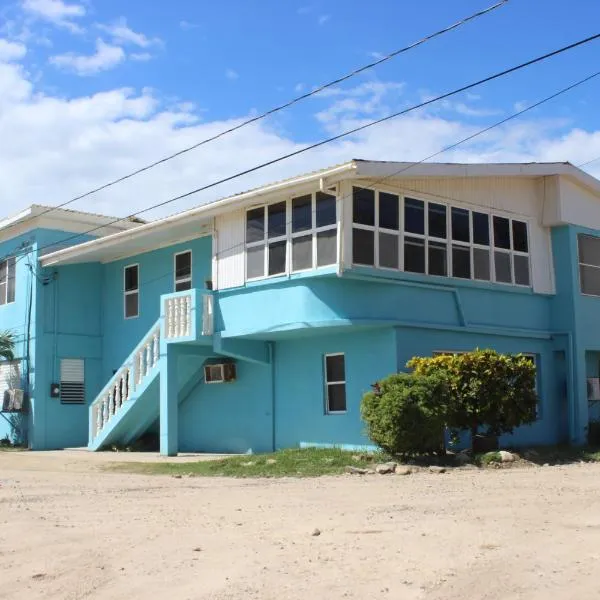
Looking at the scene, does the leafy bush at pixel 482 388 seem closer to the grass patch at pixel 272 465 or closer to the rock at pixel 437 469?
the rock at pixel 437 469

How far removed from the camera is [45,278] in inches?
882

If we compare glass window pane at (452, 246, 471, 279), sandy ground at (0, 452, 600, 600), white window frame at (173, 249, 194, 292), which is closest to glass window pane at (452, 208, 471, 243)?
glass window pane at (452, 246, 471, 279)

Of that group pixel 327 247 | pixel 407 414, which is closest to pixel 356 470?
pixel 407 414

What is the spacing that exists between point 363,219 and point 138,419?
771cm

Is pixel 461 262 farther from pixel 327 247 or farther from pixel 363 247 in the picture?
pixel 327 247

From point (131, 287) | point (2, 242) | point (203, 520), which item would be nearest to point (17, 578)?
point (203, 520)

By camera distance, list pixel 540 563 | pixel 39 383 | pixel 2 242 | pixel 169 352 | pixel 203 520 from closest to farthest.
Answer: pixel 540 563 < pixel 203 520 < pixel 169 352 < pixel 39 383 < pixel 2 242

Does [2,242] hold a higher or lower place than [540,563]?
higher

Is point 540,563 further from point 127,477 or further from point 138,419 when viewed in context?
point 138,419

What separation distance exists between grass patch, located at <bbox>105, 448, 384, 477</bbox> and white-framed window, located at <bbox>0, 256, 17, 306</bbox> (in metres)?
9.20

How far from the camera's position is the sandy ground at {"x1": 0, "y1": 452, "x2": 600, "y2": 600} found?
6.21 m

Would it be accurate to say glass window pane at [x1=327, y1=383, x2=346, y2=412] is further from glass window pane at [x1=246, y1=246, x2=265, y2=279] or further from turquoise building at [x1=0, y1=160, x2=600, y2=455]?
glass window pane at [x1=246, y1=246, x2=265, y2=279]

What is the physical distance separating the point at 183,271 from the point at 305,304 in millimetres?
5250

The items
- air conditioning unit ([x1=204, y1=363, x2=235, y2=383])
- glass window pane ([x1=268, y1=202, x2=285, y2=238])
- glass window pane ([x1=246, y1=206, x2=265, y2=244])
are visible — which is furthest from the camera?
air conditioning unit ([x1=204, y1=363, x2=235, y2=383])
